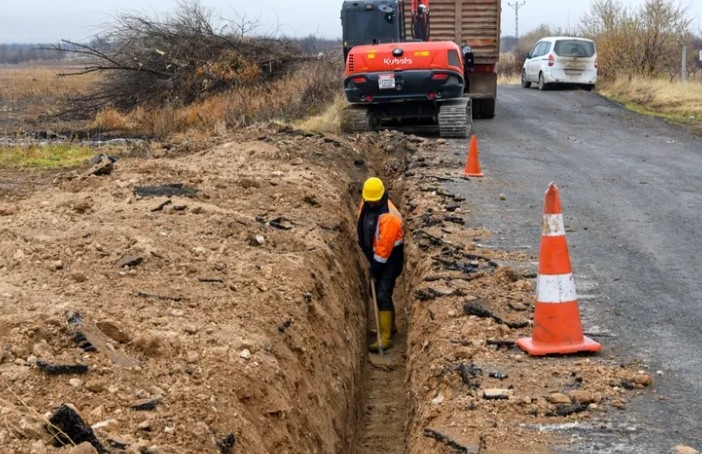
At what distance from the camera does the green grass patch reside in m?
13.6

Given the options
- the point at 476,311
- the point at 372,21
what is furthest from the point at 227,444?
the point at 372,21

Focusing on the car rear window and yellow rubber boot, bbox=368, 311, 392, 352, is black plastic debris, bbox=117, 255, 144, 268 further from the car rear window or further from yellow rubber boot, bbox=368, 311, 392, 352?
the car rear window

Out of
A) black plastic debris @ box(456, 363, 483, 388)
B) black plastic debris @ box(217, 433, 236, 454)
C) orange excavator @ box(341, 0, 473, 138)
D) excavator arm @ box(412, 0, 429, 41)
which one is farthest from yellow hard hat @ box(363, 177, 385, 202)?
excavator arm @ box(412, 0, 429, 41)

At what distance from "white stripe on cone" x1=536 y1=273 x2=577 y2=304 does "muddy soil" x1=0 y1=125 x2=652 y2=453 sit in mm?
378

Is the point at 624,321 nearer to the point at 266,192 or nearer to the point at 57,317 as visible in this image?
the point at 57,317

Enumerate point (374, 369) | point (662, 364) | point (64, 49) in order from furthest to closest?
point (64, 49)
point (374, 369)
point (662, 364)

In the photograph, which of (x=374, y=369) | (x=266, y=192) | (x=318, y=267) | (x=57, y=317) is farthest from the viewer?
(x=266, y=192)

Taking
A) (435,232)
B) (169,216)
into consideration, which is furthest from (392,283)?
(169,216)

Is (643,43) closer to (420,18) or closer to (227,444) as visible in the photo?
(420,18)

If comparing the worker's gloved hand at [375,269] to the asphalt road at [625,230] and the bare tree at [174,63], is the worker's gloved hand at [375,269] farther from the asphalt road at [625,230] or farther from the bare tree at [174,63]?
the bare tree at [174,63]

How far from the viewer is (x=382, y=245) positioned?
8.65 m

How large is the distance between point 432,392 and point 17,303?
2.58 metres

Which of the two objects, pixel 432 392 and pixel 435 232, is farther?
pixel 435 232

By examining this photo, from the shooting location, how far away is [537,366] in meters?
5.12
